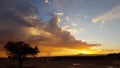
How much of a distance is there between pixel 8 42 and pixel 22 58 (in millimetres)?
7597

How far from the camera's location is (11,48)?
81.4m

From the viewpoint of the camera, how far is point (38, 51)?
90.1m

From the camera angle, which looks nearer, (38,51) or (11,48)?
(11,48)

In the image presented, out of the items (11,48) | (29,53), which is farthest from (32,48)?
(11,48)

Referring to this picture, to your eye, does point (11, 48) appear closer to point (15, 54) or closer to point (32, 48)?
point (15, 54)

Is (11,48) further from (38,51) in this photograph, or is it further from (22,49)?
(38,51)

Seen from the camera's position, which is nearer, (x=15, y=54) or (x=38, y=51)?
(x=15, y=54)

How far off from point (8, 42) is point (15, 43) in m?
2.97

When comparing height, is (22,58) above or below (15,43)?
below

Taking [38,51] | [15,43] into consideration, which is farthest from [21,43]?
[38,51]

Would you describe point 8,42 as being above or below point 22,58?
above

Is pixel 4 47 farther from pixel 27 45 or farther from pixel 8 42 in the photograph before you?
pixel 27 45

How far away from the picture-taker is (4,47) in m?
83.5

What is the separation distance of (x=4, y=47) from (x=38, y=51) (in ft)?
43.5
